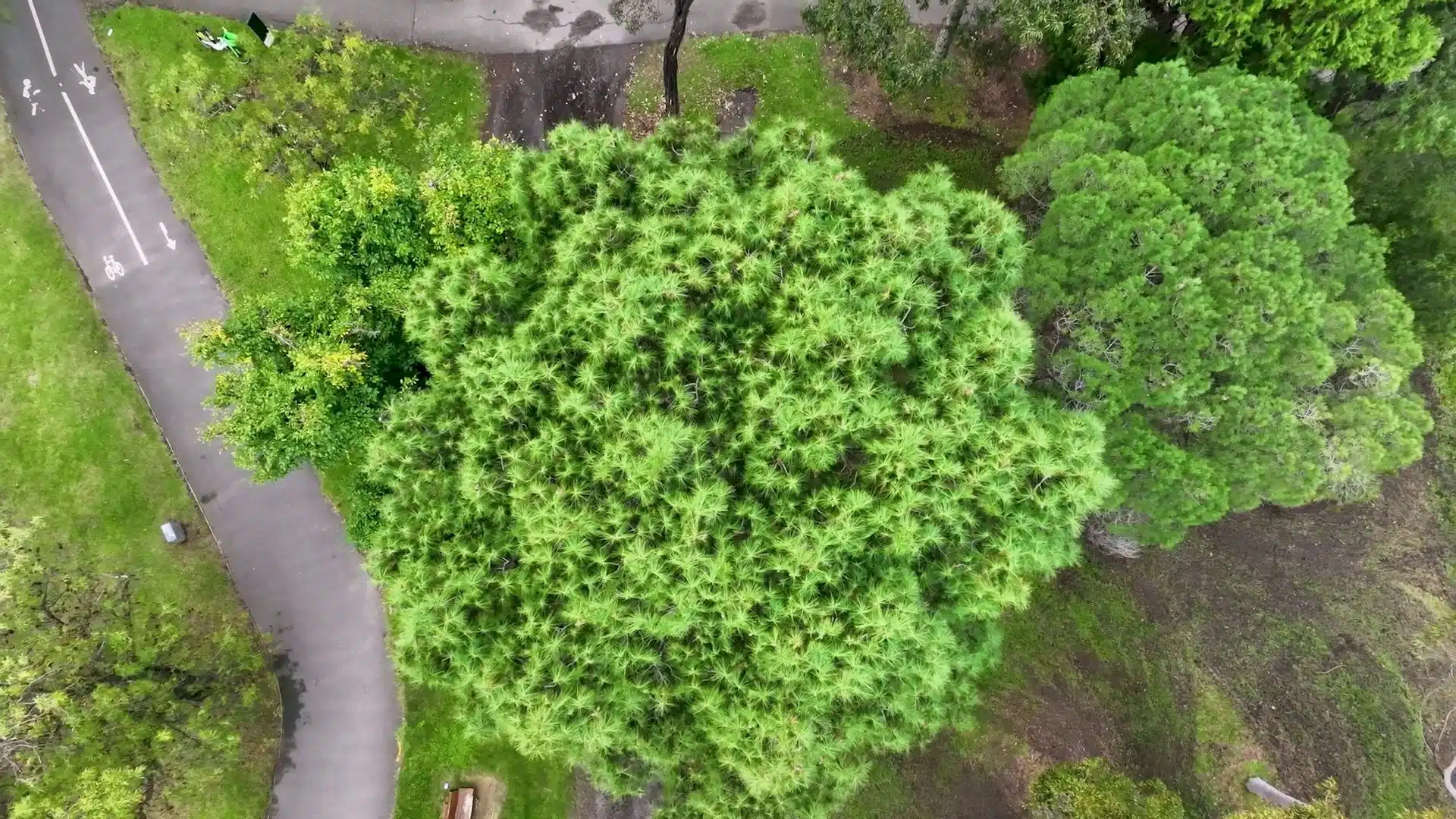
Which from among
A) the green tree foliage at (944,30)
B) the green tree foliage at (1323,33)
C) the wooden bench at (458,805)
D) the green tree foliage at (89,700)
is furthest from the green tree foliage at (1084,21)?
the green tree foliage at (89,700)

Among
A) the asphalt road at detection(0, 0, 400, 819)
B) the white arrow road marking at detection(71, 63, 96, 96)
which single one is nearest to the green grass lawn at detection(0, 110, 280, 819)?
the asphalt road at detection(0, 0, 400, 819)

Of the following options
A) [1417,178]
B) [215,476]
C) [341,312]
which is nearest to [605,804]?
[341,312]

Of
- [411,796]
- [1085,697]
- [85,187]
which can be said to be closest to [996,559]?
[1085,697]

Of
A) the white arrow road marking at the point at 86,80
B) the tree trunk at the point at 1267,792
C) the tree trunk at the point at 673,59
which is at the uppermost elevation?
the tree trunk at the point at 673,59

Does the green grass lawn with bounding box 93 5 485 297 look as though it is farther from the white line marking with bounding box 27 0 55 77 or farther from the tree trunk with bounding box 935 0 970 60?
the tree trunk with bounding box 935 0 970 60

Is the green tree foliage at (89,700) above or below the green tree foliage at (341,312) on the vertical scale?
below

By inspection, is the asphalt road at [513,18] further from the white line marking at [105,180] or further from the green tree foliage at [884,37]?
the green tree foliage at [884,37]

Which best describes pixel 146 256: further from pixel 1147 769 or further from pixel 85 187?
pixel 1147 769
